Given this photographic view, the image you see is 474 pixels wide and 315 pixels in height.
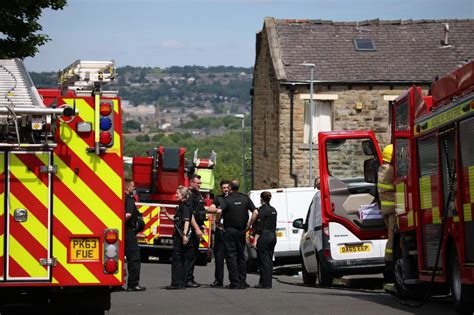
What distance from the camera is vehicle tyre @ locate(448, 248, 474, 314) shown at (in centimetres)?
1340

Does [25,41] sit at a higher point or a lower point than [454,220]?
higher

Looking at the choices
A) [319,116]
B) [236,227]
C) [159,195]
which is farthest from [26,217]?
[319,116]

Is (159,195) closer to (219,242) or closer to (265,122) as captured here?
(219,242)

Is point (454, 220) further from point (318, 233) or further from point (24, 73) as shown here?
point (318, 233)

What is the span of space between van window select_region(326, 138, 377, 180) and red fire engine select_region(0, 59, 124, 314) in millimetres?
8224

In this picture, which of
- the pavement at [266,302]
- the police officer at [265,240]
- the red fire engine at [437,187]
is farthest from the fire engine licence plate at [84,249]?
the police officer at [265,240]

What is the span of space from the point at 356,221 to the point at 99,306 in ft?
24.9

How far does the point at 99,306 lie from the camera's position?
12344 millimetres

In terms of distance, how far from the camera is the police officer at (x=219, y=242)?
2025cm

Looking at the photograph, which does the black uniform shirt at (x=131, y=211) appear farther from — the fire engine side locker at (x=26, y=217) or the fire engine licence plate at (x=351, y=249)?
the fire engine side locker at (x=26, y=217)

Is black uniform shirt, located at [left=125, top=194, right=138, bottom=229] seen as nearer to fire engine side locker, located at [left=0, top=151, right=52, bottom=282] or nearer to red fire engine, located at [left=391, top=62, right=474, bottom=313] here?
red fire engine, located at [left=391, top=62, right=474, bottom=313]

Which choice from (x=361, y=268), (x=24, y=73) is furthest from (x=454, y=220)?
(x=361, y=268)

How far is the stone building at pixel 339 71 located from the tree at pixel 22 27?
69.7 feet

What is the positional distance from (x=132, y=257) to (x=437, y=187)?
21.2ft
